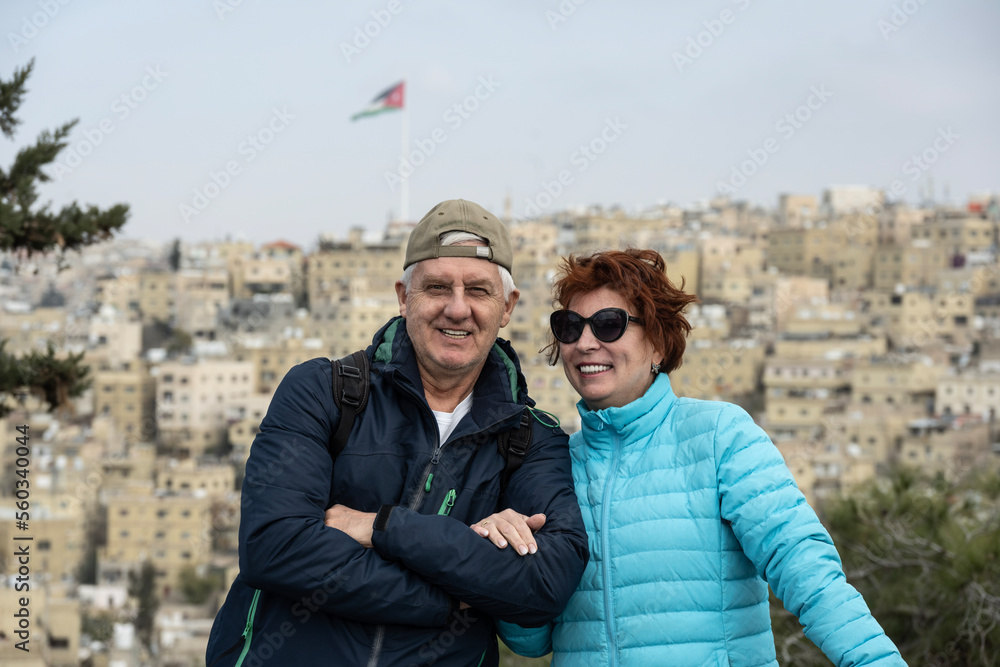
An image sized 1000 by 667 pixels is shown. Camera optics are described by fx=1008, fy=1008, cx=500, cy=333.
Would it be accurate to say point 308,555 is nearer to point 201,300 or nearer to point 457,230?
point 457,230

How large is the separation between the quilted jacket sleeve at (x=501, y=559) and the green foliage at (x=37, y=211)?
3.69m

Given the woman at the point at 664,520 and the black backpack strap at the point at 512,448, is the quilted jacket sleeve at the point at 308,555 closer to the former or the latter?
the woman at the point at 664,520

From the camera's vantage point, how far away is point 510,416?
2.22 metres

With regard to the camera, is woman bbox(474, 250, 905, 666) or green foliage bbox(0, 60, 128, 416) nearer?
woman bbox(474, 250, 905, 666)

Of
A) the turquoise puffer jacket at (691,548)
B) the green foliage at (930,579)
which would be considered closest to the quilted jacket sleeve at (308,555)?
the turquoise puffer jacket at (691,548)

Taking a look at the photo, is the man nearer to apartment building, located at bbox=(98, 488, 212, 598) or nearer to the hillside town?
the hillside town

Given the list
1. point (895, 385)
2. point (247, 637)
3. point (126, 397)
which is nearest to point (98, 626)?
point (126, 397)

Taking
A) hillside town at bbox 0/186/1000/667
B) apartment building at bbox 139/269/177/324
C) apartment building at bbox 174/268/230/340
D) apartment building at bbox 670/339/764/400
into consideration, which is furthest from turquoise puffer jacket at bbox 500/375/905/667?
apartment building at bbox 139/269/177/324

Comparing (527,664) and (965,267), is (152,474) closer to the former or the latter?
(527,664)

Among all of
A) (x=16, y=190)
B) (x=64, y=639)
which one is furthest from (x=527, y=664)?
(x=64, y=639)

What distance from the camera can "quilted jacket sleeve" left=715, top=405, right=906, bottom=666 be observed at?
1896mm

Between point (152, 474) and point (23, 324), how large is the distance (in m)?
16.7

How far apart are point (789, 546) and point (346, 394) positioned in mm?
955

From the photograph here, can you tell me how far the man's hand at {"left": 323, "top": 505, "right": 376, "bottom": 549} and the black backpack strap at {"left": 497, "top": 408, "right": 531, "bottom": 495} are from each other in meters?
0.32
